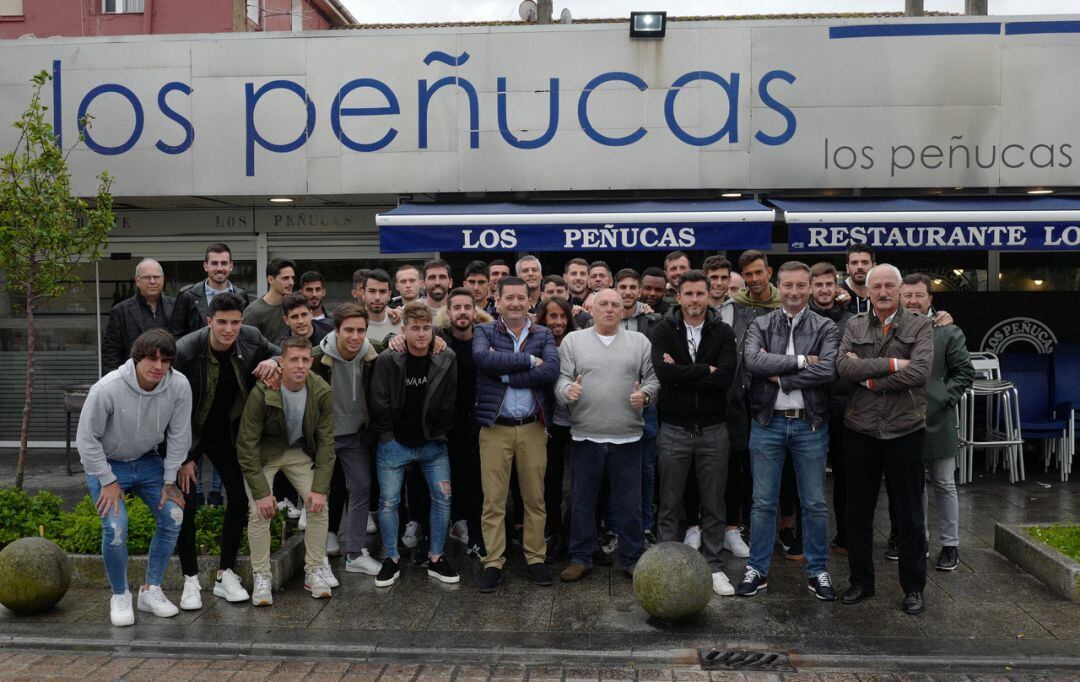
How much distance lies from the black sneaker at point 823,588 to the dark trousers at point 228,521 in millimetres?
3659

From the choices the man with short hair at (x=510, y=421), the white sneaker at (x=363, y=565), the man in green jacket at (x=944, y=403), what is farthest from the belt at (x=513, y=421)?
the man in green jacket at (x=944, y=403)

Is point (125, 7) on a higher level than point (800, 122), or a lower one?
higher

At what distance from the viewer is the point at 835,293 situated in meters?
6.66

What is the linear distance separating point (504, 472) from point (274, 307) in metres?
2.54

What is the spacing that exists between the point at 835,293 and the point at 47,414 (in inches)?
377

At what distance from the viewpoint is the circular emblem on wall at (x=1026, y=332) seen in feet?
34.1

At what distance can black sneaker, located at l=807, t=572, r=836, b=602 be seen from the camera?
566 cm

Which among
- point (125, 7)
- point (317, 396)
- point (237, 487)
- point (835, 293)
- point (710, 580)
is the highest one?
point (125, 7)

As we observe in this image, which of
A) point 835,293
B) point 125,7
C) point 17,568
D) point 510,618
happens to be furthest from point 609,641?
point 125,7

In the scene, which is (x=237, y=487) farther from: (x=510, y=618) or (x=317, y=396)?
(x=510, y=618)

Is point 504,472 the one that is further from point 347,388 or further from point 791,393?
point 791,393

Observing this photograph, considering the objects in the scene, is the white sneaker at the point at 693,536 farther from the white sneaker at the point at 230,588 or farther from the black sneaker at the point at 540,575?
the white sneaker at the point at 230,588

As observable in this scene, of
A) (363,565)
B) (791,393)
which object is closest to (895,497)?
(791,393)

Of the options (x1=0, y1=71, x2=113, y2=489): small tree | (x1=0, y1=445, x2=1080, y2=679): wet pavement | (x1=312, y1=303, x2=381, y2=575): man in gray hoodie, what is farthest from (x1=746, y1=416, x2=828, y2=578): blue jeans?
(x1=0, y1=71, x2=113, y2=489): small tree
